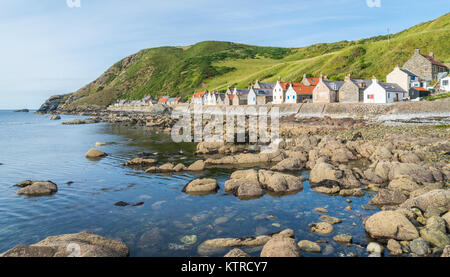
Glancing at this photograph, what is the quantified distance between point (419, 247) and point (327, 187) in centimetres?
913

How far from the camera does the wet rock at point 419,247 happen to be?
491 inches

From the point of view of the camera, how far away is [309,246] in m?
13.4

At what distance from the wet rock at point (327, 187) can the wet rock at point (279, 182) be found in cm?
118

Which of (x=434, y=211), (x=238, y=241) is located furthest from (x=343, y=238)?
(x=434, y=211)

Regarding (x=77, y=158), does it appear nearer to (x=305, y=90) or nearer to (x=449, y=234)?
(x=449, y=234)

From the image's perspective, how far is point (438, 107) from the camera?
49031 mm

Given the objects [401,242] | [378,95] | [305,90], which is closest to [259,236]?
[401,242]

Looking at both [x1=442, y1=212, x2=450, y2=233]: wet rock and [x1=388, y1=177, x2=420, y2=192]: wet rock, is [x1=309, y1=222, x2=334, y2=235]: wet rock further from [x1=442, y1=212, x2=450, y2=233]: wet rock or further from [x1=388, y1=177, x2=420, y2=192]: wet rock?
[x1=388, y1=177, x2=420, y2=192]: wet rock

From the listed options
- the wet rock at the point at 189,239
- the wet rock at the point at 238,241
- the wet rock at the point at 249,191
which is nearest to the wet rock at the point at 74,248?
the wet rock at the point at 189,239

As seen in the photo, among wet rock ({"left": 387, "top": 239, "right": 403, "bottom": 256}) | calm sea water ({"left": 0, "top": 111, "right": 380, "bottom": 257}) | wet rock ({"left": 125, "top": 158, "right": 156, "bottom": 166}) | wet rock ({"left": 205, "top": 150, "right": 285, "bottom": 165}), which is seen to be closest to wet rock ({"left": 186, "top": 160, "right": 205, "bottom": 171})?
calm sea water ({"left": 0, "top": 111, "right": 380, "bottom": 257})

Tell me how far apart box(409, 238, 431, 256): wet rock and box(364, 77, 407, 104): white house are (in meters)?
55.6

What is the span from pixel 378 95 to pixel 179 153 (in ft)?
152

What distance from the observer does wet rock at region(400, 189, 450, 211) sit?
53.6ft

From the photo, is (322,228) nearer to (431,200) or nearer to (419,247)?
(419,247)
